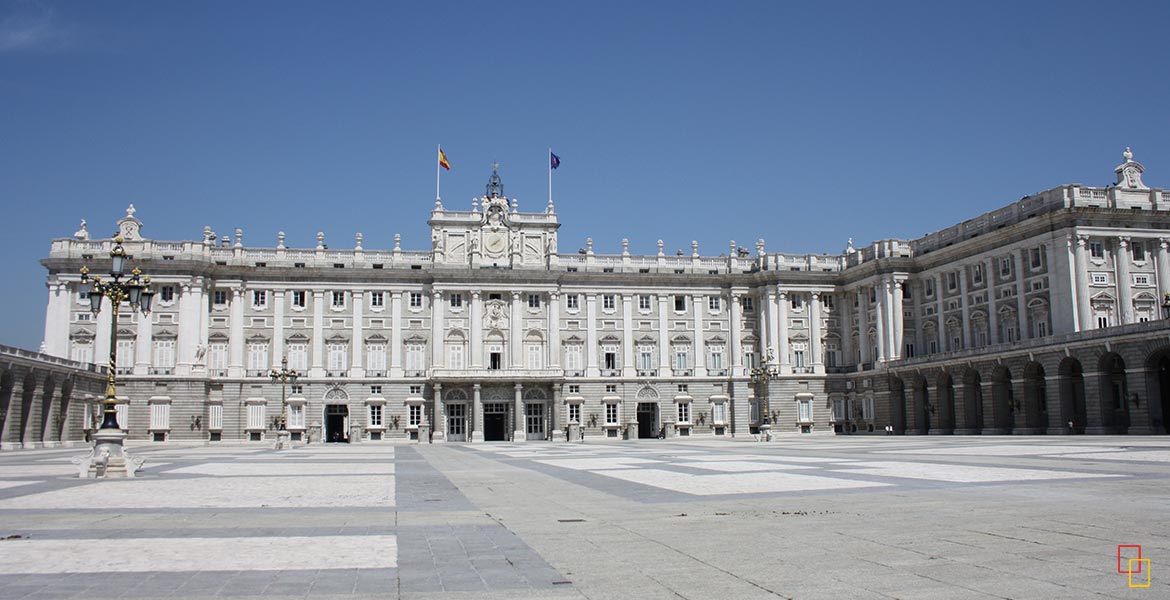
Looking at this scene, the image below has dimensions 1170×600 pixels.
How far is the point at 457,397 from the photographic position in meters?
76.1

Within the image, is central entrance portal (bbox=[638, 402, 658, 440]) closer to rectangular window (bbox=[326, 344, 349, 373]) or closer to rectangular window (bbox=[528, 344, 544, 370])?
rectangular window (bbox=[528, 344, 544, 370])

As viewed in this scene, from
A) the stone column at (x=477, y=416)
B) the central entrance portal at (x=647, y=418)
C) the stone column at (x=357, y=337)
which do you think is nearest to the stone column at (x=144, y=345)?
the stone column at (x=357, y=337)

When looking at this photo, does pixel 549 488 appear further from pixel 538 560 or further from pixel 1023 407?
pixel 1023 407

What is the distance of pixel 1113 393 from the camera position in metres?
56.2

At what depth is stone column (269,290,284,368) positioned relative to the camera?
246 feet

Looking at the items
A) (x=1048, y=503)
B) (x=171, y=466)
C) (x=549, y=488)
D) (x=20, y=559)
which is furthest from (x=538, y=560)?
(x=171, y=466)

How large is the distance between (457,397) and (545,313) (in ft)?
32.7

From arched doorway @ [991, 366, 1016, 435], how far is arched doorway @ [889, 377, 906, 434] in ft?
37.5

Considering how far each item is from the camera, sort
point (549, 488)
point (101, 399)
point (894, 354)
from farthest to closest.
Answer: point (894, 354)
point (101, 399)
point (549, 488)

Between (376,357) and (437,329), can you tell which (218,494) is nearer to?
(437,329)

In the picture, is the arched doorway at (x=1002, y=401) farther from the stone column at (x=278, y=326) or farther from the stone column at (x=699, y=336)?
the stone column at (x=278, y=326)

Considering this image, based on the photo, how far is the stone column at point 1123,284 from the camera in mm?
57719

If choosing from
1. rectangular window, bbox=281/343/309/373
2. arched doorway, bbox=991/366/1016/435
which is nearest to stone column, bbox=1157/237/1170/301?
arched doorway, bbox=991/366/1016/435

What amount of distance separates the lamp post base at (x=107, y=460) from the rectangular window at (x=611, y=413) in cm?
5421
